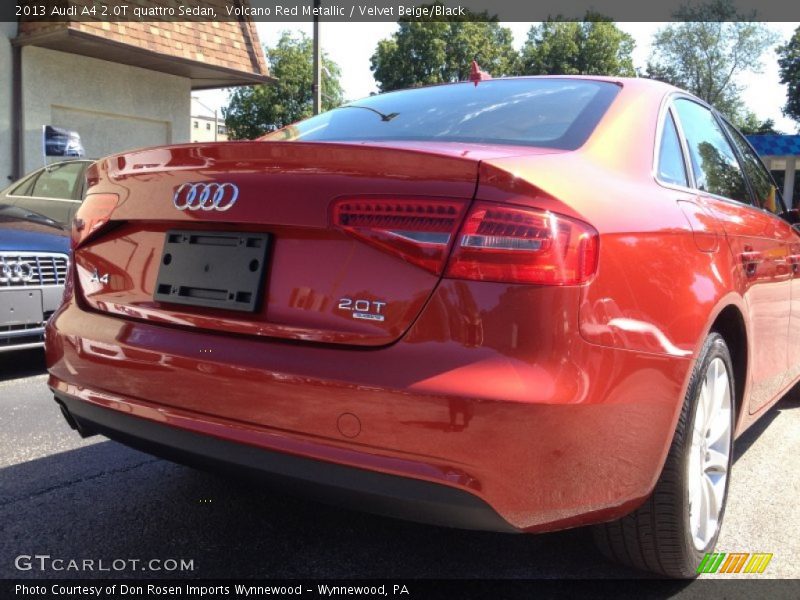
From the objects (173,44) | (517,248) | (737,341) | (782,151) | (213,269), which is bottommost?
(737,341)

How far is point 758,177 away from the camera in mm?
3559

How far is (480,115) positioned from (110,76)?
12883mm

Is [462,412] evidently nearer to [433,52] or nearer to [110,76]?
[110,76]

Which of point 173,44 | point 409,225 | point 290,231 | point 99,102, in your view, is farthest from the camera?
point 99,102

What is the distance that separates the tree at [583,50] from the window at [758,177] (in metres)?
47.8

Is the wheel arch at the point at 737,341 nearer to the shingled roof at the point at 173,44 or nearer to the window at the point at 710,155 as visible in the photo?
the window at the point at 710,155

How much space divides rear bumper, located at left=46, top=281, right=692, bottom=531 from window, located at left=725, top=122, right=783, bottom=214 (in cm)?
180

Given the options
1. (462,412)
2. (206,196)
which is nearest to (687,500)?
(462,412)

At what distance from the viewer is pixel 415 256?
1.74 metres

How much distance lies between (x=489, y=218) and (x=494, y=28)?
53.5m

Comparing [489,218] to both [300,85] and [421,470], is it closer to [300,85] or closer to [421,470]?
[421,470]

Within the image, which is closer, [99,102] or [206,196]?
[206,196]

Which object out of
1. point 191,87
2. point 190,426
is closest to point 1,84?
point 191,87

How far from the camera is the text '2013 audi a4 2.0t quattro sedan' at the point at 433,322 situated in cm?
168
